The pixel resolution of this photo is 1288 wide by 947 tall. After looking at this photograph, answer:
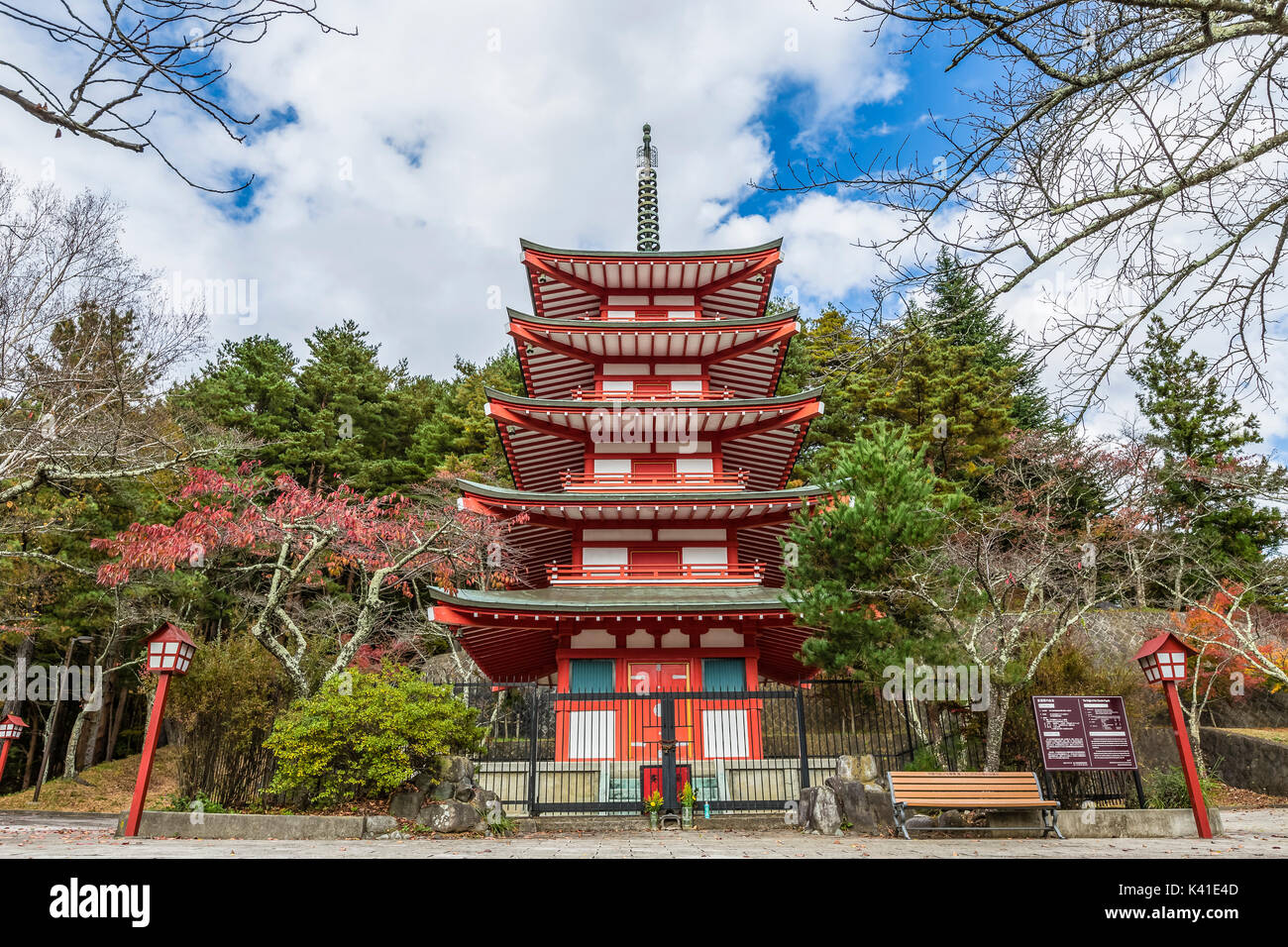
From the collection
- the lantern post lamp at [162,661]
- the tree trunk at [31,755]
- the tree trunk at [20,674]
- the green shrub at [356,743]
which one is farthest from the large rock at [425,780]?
the tree trunk at [31,755]

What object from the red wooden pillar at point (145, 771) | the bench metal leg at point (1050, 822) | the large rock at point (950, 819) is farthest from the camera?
the large rock at point (950, 819)

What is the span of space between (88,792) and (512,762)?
2152cm

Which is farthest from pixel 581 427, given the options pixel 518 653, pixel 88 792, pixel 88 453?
pixel 88 792

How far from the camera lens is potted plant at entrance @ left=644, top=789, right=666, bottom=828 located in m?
11.9

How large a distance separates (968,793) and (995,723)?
275 centimetres

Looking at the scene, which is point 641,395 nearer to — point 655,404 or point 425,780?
point 655,404

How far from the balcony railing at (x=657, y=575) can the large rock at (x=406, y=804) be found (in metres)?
7.64

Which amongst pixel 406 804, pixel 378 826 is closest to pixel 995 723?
pixel 406 804

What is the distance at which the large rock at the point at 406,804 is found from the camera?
429 inches

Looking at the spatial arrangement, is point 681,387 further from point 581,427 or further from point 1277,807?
point 1277,807

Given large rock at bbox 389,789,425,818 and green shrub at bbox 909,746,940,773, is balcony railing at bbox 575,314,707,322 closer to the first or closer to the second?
green shrub at bbox 909,746,940,773

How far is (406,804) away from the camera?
1095cm

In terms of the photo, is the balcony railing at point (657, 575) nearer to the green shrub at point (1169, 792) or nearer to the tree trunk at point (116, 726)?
the green shrub at point (1169, 792)

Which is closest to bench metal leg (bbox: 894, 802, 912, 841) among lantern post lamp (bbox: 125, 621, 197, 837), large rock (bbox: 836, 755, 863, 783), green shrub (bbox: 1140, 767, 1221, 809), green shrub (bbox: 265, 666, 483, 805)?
large rock (bbox: 836, 755, 863, 783)
